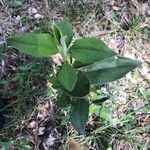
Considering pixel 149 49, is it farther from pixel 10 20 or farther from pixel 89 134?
pixel 10 20

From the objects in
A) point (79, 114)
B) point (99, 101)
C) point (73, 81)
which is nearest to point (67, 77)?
point (73, 81)

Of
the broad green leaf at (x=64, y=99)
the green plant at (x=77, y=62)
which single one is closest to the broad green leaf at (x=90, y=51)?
the green plant at (x=77, y=62)

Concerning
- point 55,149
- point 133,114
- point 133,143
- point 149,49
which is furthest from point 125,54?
point 55,149

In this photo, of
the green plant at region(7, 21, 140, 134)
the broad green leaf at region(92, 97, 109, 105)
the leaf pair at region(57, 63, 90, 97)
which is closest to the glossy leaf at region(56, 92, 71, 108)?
the green plant at region(7, 21, 140, 134)

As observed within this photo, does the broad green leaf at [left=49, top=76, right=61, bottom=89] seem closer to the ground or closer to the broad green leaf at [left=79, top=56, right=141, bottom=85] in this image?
the broad green leaf at [left=79, top=56, right=141, bottom=85]

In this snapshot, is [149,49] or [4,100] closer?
[4,100]

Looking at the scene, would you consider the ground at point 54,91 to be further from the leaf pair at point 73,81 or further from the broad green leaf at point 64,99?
the leaf pair at point 73,81

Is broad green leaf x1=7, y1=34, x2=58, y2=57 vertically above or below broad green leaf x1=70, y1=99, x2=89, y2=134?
above
